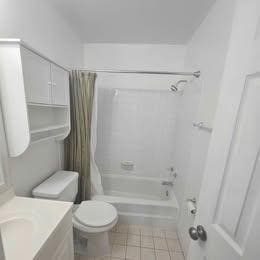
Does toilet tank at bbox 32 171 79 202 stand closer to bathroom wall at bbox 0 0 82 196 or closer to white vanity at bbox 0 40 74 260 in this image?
bathroom wall at bbox 0 0 82 196

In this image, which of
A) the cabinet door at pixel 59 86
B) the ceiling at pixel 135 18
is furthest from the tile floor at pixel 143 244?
the ceiling at pixel 135 18

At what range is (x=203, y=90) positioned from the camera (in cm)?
139

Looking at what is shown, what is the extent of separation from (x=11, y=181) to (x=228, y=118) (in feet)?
4.49

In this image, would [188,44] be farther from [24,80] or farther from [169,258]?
[169,258]

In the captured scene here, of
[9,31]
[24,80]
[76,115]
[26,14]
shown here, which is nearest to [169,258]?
[76,115]

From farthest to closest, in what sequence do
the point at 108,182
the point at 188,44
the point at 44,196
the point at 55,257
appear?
1. the point at 108,182
2. the point at 188,44
3. the point at 44,196
4. the point at 55,257

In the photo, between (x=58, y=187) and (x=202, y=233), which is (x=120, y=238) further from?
(x=202, y=233)

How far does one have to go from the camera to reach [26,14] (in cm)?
108

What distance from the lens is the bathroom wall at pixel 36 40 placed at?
97 centimetres

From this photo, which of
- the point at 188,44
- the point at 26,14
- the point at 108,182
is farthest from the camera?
the point at 108,182

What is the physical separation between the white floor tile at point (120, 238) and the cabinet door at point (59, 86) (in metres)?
1.60

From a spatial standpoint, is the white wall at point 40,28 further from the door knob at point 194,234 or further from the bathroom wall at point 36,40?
the door knob at point 194,234

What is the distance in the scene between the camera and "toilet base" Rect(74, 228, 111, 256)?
1467 mm

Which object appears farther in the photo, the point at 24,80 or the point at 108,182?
the point at 108,182
